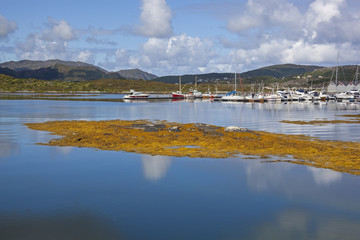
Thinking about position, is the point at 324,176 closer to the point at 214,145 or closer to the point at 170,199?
the point at 170,199

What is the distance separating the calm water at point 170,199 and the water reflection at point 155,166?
2.4 inches

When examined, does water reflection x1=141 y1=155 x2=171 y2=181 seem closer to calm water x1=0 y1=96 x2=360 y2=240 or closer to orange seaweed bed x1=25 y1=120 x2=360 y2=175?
calm water x1=0 y1=96 x2=360 y2=240

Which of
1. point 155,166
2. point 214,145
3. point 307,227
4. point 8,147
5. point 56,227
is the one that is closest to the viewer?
point 56,227

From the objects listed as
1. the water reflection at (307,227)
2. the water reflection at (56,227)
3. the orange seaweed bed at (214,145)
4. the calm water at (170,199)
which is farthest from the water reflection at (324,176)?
the water reflection at (56,227)

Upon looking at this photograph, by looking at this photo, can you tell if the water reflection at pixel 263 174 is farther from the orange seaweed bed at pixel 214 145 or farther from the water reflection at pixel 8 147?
the water reflection at pixel 8 147

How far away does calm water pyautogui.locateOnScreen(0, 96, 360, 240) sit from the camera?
1256cm

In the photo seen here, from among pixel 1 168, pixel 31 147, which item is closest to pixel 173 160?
pixel 1 168

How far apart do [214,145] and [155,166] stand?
790 centimetres

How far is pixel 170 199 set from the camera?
15930 mm

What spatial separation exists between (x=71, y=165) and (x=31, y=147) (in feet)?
26.2

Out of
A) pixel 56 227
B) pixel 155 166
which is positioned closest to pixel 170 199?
pixel 56 227

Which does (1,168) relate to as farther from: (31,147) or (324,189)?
(324,189)

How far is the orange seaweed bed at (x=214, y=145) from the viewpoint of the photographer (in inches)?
939


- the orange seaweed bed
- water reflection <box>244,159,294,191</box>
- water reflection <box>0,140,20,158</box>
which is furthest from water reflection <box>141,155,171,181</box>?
water reflection <box>0,140,20,158</box>
